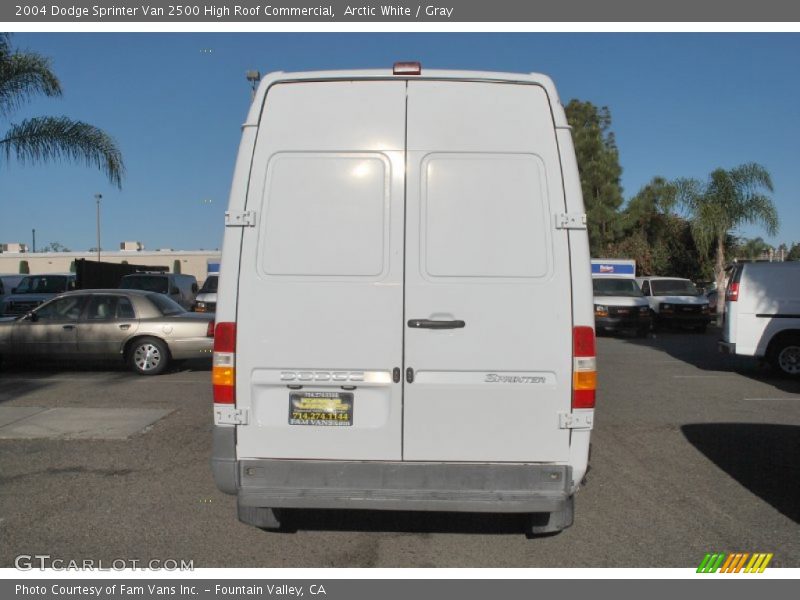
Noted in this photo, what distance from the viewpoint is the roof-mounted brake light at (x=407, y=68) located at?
4.14 m

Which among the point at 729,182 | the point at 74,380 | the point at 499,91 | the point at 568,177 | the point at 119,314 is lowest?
the point at 74,380

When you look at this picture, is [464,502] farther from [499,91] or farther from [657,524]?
[499,91]

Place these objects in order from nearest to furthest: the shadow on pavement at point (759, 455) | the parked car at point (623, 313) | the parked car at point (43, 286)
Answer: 1. the shadow on pavement at point (759, 455)
2. the parked car at point (623, 313)
3. the parked car at point (43, 286)

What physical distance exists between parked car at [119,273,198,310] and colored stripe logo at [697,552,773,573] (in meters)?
18.7

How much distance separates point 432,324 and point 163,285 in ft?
68.4

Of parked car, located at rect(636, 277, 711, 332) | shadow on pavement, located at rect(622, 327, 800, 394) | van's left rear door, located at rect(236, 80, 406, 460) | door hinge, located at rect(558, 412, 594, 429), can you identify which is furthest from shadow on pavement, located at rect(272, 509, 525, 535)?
parked car, located at rect(636, 277, 711, 332)

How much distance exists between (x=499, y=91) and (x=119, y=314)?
9.90 metres

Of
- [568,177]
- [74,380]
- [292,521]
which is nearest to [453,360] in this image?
[568,177]

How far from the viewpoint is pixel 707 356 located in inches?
634

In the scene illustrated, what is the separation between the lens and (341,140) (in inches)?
160

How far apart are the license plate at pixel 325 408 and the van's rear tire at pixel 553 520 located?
1364 millimetres

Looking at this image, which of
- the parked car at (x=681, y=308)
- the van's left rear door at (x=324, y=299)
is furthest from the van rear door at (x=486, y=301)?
the parked car at (x=681, y=308)

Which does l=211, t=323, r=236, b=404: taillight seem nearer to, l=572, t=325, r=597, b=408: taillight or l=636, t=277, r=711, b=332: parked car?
l=572, t=325, r=597, b=408: taillight

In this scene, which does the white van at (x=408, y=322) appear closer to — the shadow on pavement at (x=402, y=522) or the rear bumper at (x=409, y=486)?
the rear bumper at (x=409, y=486)
